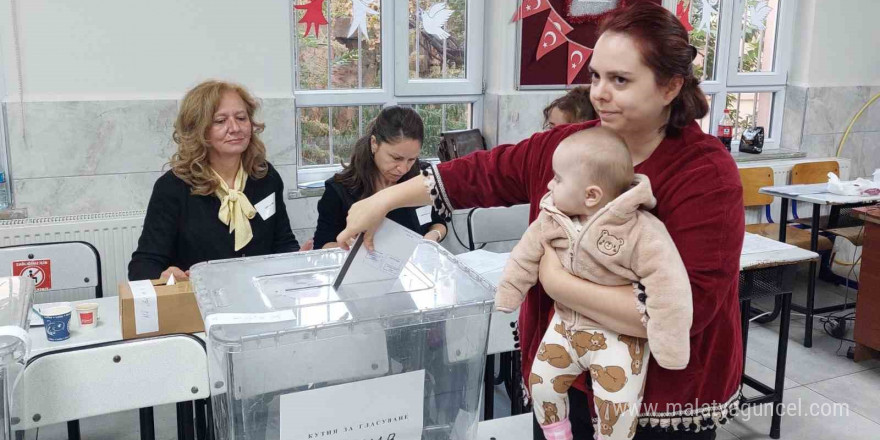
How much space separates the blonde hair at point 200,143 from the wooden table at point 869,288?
3.02 meters

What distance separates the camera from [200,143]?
2730mm

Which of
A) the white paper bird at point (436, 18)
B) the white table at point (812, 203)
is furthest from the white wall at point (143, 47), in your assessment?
the white table at point (812, 203)

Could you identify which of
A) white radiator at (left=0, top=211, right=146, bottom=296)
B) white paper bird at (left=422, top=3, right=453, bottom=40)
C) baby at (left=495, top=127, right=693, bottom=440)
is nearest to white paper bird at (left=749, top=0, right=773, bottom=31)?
white paper bird at (left=422, top=3, right=453, bottom=40)

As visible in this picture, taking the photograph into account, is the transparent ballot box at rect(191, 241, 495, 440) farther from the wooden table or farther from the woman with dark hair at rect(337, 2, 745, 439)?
the wooden table

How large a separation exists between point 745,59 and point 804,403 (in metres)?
2.96

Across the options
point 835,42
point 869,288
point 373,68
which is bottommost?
point 869,288

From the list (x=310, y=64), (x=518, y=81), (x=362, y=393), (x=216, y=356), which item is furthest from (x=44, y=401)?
(x=518, y=81)

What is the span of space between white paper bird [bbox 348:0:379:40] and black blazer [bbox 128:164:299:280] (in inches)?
62.5

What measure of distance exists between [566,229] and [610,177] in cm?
11

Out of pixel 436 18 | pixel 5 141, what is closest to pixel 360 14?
pixel 436 18

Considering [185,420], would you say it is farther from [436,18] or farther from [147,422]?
[436,18]

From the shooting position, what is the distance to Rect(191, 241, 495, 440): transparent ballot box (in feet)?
3.30

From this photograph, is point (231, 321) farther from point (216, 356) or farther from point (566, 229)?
point (566, 229)

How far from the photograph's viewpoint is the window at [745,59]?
206 inches
